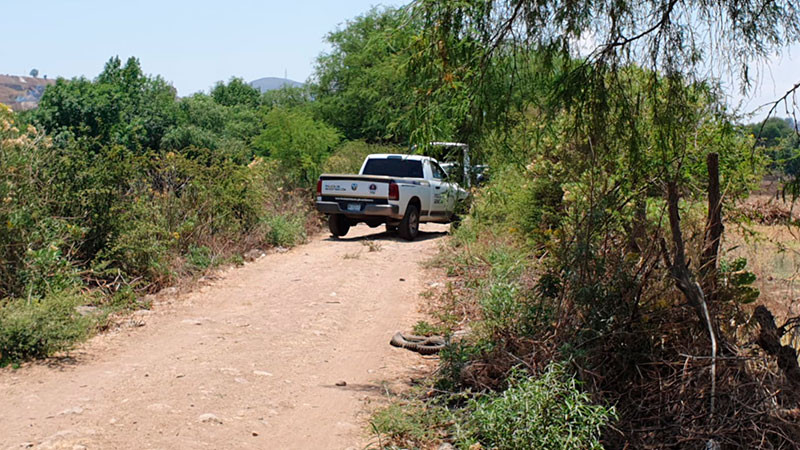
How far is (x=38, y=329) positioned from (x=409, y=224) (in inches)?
436

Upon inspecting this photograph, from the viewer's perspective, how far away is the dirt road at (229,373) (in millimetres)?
5754

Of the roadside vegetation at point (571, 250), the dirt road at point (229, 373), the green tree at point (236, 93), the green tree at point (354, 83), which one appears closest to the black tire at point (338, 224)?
the dirt road at point (229, 373)

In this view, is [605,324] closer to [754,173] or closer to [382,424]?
[382,424]

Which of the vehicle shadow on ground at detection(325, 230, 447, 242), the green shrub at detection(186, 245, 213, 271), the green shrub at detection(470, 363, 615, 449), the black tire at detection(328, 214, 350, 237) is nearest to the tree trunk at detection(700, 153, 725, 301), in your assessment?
the green shrub at detection(470, 363, 615, 449)

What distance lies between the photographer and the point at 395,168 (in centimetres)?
1900

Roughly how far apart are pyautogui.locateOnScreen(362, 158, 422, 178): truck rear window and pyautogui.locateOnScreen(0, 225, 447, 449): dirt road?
267 inches

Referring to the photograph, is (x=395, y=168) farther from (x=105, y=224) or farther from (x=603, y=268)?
(x=603, y=268)

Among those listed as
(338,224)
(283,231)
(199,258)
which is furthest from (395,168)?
(199,258)

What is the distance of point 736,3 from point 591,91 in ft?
4.62

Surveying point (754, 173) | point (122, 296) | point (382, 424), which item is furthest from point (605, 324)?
point (122, 296)

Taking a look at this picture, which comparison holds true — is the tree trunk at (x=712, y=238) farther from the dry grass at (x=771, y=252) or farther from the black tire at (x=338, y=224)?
the black tire at (x=338, y=224)

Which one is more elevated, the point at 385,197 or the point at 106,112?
the point at 106,112

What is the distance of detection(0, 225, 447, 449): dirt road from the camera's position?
5.75m

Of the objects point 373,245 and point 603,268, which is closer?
point 603,268
